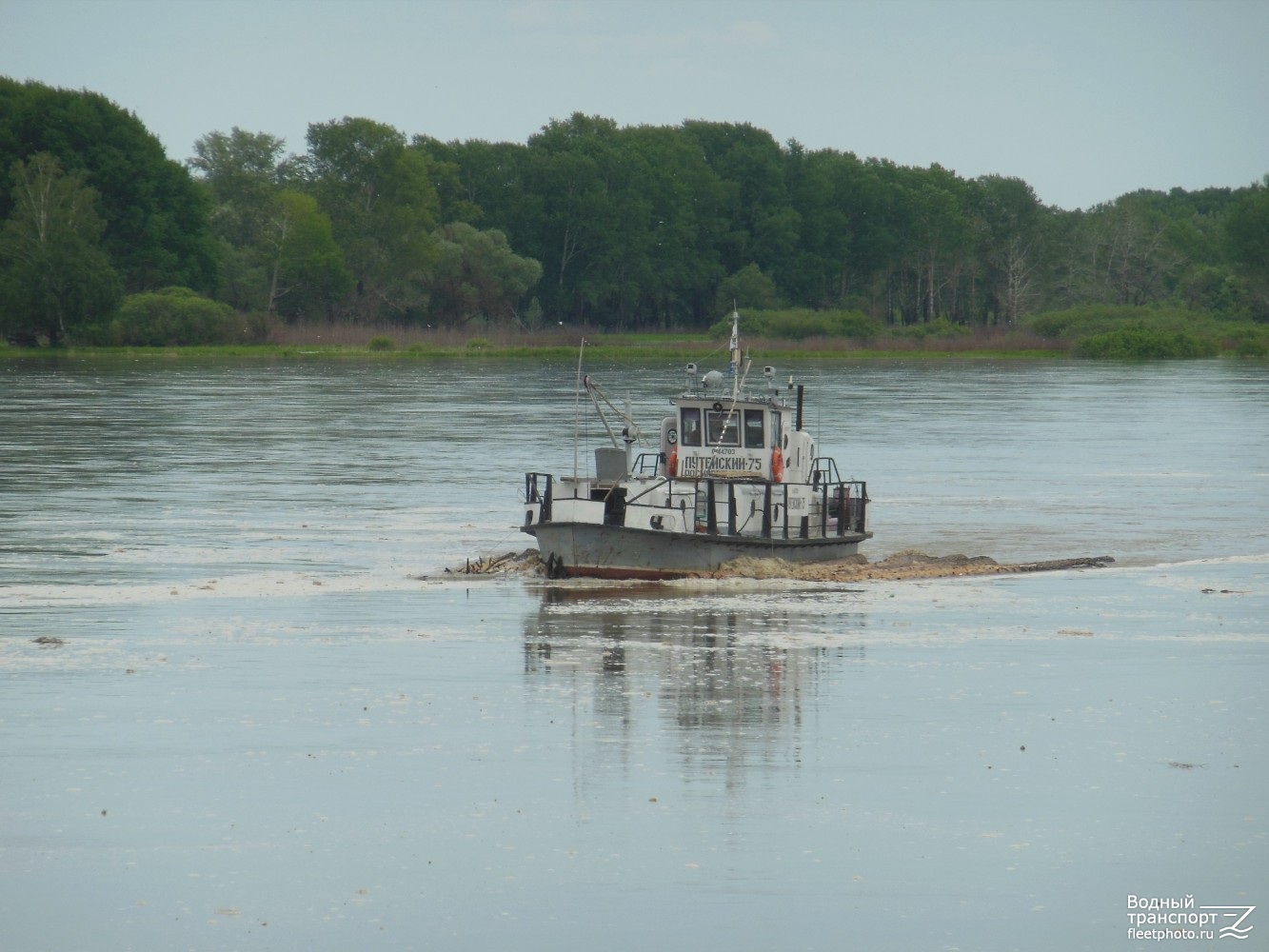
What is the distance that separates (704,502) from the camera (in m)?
30.4

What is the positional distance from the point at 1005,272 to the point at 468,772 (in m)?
163

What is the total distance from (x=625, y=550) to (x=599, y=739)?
1123cm

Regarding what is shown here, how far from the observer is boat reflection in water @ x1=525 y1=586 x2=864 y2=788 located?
17.2 m

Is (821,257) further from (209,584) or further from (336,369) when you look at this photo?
(209,584)

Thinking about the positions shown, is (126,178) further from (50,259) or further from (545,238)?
(545,238)

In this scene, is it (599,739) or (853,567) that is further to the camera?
(853,567)

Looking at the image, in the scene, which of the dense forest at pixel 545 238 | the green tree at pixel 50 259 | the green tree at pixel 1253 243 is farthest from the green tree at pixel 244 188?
the green tree at pixel 1253 243

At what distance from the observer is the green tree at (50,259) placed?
372ft

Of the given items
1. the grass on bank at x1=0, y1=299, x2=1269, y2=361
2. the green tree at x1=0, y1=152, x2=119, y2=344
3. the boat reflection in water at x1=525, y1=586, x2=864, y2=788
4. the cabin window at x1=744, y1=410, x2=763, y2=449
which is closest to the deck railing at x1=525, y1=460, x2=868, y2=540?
the cabin window at x1=744, y1=410, x2=763, y2=449

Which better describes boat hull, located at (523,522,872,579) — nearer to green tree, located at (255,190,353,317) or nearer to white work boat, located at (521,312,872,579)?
white work boat, located at (521,312,872,579)

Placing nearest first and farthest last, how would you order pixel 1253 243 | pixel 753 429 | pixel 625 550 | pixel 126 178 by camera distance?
pixel 625 550 → pixel 753 429 → pixel 126 178 → pixel 1253 243

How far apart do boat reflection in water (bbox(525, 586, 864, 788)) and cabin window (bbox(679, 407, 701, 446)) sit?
147 inches

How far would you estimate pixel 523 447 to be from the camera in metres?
54.8

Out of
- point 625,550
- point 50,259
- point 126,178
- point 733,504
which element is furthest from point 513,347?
point 625,550
